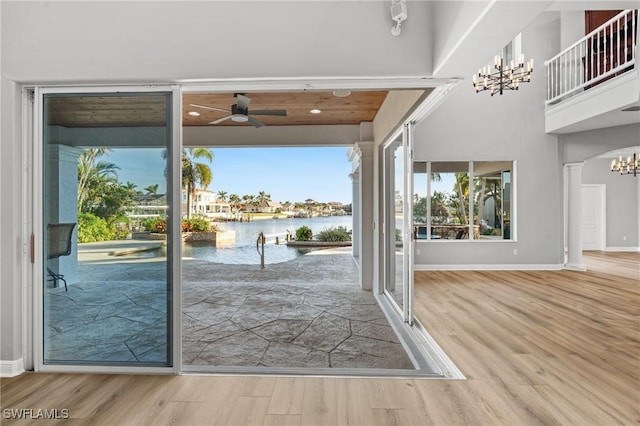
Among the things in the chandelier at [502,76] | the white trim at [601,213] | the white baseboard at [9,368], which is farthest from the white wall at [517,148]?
the white baseboard at [9,368]

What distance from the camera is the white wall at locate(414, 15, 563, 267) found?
7.12m

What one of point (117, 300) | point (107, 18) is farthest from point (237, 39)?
point (117, 300)

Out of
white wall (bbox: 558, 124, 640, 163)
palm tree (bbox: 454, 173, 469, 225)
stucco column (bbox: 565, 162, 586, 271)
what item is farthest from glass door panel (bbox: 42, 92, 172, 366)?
stucco column (bbox: 565, 162, 586, 271)

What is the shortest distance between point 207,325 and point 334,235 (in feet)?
33.4

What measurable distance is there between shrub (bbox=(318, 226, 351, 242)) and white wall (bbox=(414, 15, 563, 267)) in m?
6.81

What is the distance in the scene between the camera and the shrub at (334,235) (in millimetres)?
13836

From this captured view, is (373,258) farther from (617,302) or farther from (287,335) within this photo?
(617,302)

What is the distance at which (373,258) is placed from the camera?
560cm

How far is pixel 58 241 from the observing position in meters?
2.68

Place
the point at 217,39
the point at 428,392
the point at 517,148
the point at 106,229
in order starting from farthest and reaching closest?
the point at 517,148
the point at 106,229
the point at 217,39
the point at 428,392

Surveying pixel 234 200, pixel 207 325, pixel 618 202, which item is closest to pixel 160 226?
pixel 207 325

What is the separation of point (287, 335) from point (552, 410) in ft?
7.57

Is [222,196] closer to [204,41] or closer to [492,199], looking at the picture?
[492,199]

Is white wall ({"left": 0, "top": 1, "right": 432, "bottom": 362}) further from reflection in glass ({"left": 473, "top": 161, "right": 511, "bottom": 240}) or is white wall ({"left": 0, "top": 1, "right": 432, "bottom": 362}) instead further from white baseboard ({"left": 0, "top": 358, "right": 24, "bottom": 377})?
reflection in glass ({"left": 473, "top": 161, "right": 511, "bottom": 240})
